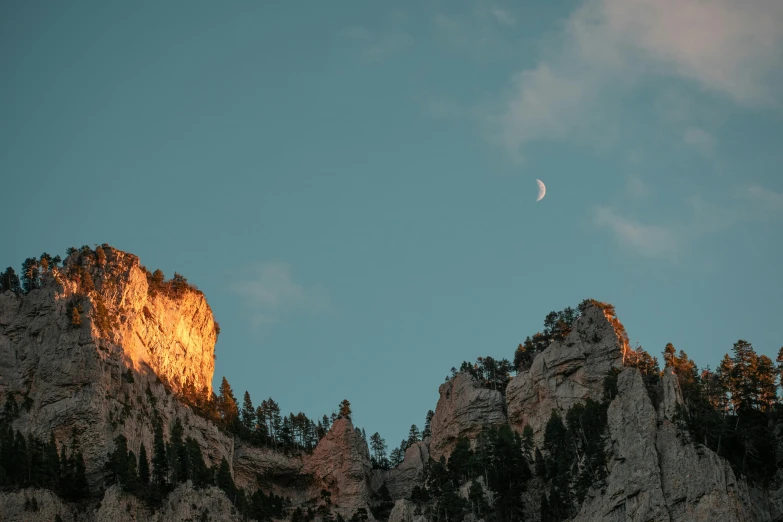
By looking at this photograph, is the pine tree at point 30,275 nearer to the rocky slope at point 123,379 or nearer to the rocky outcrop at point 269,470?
the rocky slope at point 123,379

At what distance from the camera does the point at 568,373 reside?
5017 inches

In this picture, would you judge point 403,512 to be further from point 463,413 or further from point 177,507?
point 177,507

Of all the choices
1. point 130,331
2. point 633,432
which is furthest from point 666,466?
point 130,331

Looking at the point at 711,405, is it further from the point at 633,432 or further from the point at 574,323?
the point at 574,323

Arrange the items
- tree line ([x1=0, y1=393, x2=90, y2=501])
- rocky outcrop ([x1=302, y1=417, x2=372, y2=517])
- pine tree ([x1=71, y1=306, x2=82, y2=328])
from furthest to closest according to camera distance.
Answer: rocky outcrop ([x1=302, y1=417, x2=372, y2=517])
pine tree ([x1=71, y1=306, x2=82, y2=328])
tree line ([x1=0, y1=393, x2=90, y2=501])

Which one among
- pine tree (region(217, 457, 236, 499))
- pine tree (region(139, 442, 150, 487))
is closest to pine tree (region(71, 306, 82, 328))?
pine tree (region(139, 442, 150, 487))

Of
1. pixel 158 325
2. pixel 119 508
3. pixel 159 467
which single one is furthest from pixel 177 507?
pixel 158 325

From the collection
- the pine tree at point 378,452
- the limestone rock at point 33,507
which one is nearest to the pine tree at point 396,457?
the pine tree at point 378,452

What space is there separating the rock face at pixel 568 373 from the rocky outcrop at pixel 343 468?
799 inches

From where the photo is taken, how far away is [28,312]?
122 meters

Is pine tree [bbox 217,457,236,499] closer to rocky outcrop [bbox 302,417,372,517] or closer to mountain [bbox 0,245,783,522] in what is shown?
mountain [bbox 0,245,783,522]

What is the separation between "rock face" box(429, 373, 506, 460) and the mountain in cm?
22

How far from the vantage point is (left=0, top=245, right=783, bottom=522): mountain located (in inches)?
3829

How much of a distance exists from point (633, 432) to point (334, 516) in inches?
1667
